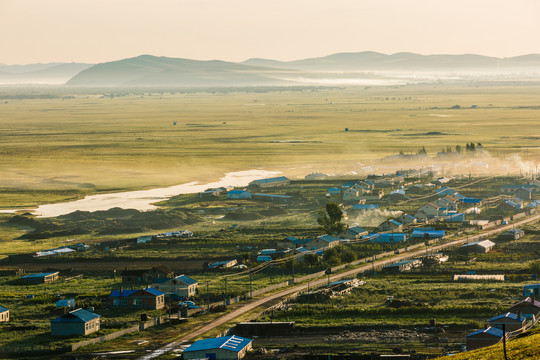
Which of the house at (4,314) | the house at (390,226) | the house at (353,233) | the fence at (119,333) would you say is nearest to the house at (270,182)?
the house at (390,226)

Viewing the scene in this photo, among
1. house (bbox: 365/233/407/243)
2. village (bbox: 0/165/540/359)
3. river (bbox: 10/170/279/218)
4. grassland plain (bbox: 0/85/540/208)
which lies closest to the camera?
village (bbox: 0/165/540/359)

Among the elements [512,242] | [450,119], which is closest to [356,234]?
[512,242]

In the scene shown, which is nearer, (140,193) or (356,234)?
(356,234)

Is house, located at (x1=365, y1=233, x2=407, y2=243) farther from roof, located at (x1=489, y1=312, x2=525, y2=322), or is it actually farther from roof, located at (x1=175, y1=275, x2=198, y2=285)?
roof, located at (x1=489, y1=312, x2=525, y2=322)

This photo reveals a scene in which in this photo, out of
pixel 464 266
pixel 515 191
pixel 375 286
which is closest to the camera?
pixel 375 286

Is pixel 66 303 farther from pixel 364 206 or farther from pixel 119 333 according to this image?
pixel 364 206

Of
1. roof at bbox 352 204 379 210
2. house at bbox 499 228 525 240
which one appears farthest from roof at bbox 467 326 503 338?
roof at bbox 352 204 379 210

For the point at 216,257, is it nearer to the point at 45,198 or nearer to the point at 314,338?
the point at 314,338
